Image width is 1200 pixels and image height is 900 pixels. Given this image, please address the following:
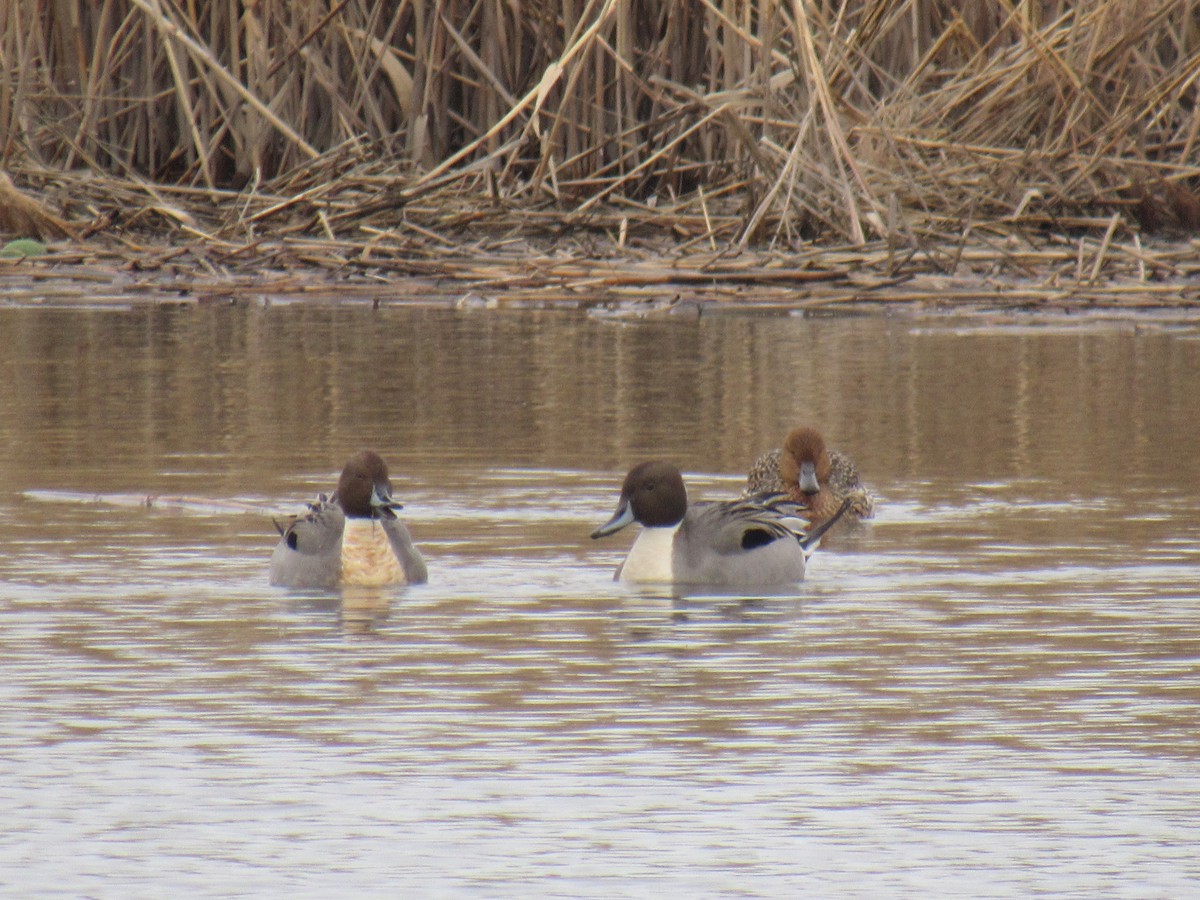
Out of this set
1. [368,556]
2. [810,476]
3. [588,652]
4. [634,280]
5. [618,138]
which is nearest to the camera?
[588,652]

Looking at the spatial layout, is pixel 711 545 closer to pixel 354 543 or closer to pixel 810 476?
pixel 354 543

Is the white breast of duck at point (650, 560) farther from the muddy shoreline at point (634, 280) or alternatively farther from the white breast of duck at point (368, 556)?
the muddy shoreline at point (634, 280)

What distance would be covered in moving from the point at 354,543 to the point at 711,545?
887 millimetres

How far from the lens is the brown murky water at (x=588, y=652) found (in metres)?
3.75

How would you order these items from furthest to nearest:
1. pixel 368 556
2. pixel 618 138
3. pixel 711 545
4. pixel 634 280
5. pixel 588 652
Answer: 1. pixel 618 138
2. pixel 634 280
3. pixel 711 545
4. pixel 368 556
5. pixel 588 652

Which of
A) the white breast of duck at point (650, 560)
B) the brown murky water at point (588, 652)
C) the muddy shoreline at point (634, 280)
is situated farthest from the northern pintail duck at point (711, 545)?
the muddy shoreline at point (634, 280)

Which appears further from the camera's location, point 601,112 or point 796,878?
point 601,112

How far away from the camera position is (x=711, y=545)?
21.4 ft

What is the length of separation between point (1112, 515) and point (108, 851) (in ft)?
13.3

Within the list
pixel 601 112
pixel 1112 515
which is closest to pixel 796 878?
pixel 1112 515

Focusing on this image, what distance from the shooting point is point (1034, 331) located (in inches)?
467

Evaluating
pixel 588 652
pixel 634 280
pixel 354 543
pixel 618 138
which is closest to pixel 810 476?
pixel 354 543

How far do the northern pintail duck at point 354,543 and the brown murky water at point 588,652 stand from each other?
102mm

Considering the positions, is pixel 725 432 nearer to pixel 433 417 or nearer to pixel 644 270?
pixel 433 417
